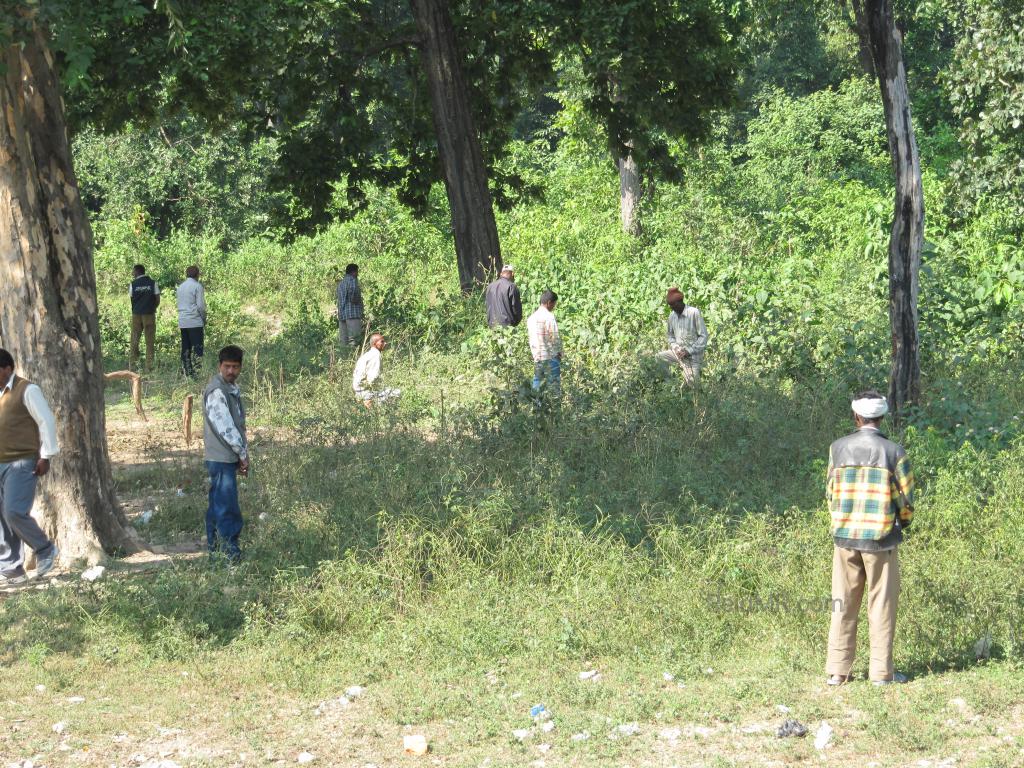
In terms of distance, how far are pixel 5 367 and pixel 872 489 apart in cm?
629

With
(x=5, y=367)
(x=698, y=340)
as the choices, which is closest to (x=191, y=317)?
(x=698, y=340)

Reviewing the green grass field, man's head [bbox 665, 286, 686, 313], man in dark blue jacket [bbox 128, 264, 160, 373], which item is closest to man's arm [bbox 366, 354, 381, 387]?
the green grass field

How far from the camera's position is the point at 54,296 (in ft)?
31.5

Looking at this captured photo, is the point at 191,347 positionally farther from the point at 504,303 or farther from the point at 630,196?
the point at 630,196

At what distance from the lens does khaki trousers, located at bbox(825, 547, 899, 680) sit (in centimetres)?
682

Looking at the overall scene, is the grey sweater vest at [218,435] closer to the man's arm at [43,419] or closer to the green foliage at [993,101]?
the man's arm at [43,419]

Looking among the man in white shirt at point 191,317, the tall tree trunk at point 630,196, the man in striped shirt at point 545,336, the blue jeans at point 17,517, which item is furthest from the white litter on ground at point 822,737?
the tall tree trunk at point 630,196

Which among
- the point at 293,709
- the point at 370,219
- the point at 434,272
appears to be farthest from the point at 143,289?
the point at 293,709

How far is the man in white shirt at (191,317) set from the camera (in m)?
18.9

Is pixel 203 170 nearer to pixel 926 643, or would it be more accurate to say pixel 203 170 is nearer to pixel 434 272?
pixel 434 272

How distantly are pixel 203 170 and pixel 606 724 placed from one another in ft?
94.0

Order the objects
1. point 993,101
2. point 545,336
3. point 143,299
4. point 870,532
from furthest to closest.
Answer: point 143,299 < point 993,101 < point 545,336 < point 870,532

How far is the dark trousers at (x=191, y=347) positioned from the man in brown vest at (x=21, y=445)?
9569 mm

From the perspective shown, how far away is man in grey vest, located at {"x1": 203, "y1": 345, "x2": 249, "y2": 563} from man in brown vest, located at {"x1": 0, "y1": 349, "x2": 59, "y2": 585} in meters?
1.14
